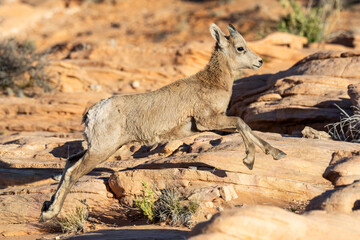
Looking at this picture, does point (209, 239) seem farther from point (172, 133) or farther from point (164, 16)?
point (164, 16)

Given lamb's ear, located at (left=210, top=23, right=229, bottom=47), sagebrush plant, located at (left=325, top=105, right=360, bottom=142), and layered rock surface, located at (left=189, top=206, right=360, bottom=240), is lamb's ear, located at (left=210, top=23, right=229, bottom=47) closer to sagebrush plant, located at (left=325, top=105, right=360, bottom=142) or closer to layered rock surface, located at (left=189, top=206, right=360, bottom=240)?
sagebrush plant, located at (left=325, top=105, right=360, bottom=142)

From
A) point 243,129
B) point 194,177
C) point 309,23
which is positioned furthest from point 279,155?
point 309,23

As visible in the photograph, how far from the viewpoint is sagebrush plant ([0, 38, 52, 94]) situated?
18.2 meters

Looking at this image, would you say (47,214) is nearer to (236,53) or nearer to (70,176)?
(70,176)

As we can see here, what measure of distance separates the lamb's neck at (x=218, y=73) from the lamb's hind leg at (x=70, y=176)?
1968 millimetres

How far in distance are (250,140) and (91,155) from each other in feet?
8.43

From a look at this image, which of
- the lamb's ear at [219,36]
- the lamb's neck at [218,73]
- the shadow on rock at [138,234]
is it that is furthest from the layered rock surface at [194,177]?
the lamb's ear at [219,36]

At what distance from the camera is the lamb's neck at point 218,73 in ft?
25.1

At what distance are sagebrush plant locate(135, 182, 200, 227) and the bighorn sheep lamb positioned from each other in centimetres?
91

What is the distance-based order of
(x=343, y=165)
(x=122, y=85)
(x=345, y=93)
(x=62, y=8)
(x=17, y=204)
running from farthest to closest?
(x=62, y=8)
(x=122, y=85)
(x=345, y=93)
(x=17, y=204)
(x=343, y=165)

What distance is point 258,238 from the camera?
451cm

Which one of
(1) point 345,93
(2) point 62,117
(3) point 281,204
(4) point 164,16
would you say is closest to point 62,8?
(4) point 164,16

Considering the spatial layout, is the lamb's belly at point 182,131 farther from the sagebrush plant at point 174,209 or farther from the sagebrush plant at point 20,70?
the sagebrush plant at point 20,70

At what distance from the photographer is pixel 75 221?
7.46 metres
